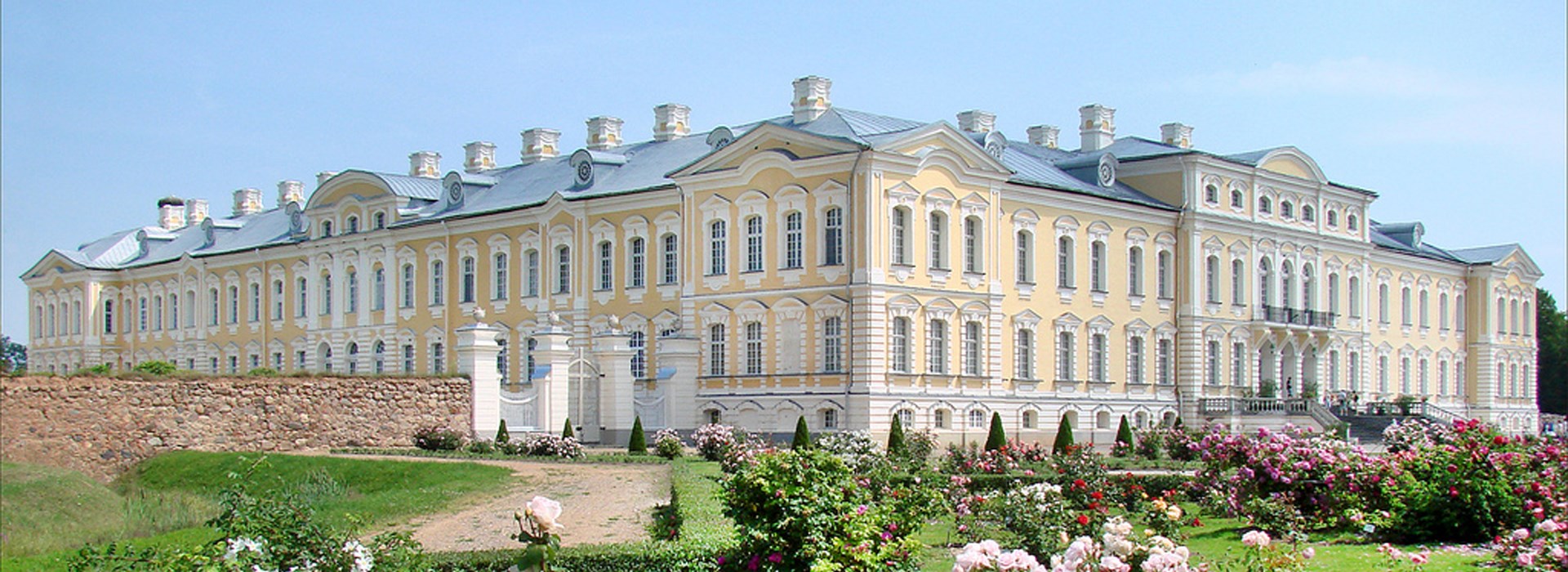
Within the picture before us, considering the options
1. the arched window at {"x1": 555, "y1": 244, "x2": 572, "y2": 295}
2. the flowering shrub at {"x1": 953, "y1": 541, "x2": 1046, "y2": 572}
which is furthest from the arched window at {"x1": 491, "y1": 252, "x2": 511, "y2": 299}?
the flowering shrub at {"x1": 953, "y1": 541, "x2": 1046, "y2": 572}

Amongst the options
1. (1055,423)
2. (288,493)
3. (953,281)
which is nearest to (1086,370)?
(1055,423)

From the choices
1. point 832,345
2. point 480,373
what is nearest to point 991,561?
point 480,373

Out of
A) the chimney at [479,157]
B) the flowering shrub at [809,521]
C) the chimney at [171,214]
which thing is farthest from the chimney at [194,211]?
the flowering shrub at [809,521]

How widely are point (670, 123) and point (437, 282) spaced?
835cm

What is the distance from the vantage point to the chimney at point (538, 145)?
52.5 metres

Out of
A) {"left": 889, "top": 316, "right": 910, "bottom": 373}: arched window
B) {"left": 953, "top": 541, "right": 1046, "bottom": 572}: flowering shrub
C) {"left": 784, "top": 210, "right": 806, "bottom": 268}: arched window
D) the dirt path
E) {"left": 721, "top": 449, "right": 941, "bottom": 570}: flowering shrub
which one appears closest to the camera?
{"left": 953, "top": 541, "right": 1046, "bottom": 572}: flowering shrub

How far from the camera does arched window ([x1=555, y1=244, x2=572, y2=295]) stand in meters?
46.5

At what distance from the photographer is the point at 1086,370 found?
44.5 m

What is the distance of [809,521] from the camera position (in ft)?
39.1

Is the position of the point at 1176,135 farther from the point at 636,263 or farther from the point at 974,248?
the point at 636,263

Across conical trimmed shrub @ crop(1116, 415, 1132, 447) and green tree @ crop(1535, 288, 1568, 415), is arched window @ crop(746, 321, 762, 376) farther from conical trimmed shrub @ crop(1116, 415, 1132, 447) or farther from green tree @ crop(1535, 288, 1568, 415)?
green tree @ crop(1535, 288, 1568, 415)

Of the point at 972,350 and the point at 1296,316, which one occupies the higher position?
the point at 1296,316

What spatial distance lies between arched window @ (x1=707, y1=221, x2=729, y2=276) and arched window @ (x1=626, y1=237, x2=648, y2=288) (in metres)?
3.24

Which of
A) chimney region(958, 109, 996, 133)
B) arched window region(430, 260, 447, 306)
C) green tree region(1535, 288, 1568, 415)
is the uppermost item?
chimney region(958, 109, 996, 133)
